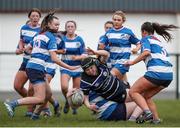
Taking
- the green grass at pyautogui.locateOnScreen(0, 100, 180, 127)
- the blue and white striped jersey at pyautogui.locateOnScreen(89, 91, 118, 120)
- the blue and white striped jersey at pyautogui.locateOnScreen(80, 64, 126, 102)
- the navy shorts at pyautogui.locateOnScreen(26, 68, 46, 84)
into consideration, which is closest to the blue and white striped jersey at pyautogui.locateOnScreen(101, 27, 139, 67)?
the green grass at pyautogui.locateOnScreen(0, 100, 180, 127)

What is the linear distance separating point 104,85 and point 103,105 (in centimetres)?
35

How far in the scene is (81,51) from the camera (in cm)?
1669

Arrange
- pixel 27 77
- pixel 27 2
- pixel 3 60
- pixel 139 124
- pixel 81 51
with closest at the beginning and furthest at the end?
pixel 139 124 < pixel 27 77 < pixel 81 51 < pixel 3 60 < pixel 27 2

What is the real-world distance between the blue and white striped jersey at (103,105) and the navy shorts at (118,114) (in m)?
0.05

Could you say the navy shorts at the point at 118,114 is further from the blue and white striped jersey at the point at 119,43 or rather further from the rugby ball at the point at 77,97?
the blue and white striped jersey at the point at 119,43

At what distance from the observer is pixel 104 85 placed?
46.5ft

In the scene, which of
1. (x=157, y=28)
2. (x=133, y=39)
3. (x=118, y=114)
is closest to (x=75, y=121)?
(x=118, y=114)

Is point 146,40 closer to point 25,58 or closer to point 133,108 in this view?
point 133,108

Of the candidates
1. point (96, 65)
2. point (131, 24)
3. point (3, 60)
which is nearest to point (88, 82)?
point (96, 65)

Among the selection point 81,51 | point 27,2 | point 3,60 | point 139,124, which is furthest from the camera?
point 27,2

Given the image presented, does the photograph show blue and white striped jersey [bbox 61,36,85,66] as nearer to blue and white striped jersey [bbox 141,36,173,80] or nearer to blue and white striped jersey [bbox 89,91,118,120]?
blue and white striped jersey [bbox 89,91,118,120]

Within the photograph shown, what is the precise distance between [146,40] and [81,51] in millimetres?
3036

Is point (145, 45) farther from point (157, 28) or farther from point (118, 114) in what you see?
point (118, 114)

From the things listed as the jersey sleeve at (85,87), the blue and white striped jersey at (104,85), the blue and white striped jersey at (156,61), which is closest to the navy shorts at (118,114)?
the blue and white striped jersey at (104,85)
